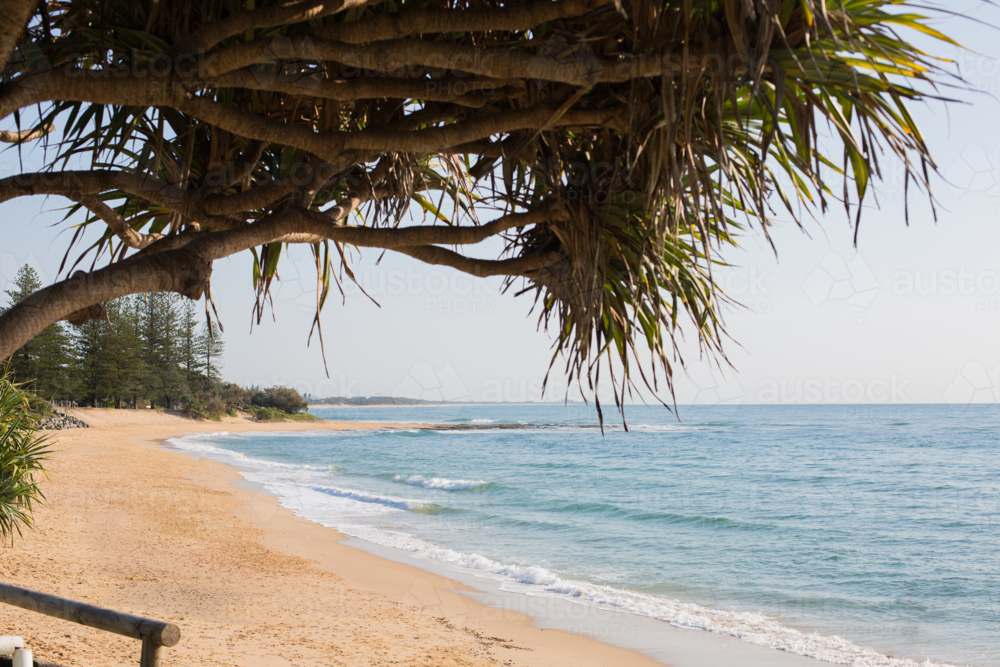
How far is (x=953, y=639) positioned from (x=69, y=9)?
795 centimetres

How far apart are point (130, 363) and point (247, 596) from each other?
3700cm

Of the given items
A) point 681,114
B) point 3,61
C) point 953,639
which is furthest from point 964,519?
point 3,61

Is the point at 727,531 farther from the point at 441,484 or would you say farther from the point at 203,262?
the point at 203,262

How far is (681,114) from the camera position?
154 centimetres

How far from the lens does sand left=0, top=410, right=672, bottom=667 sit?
13.5ft

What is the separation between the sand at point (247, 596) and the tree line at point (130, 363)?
24270mm

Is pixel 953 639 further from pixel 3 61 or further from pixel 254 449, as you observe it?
pixel 254 449

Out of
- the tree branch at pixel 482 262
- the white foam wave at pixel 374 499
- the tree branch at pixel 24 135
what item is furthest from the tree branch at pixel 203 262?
the white foam wave at pixel 374 499

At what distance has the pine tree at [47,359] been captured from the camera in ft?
101

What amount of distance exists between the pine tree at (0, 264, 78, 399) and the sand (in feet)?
84.9

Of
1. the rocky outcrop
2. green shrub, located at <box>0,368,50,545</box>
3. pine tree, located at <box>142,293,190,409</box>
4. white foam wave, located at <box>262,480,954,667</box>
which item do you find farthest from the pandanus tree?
pine tree, located at <box>142,293,190,409</box>

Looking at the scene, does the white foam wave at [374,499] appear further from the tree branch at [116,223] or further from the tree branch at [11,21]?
the tree branch at [11,21]

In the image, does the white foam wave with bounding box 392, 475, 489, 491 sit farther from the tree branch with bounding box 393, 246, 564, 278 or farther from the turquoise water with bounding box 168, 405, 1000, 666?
the tree branch with bounding box 393, 246, 564, 278

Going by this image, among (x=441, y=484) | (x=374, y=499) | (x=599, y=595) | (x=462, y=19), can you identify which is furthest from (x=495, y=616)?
(x=441, y=484)
